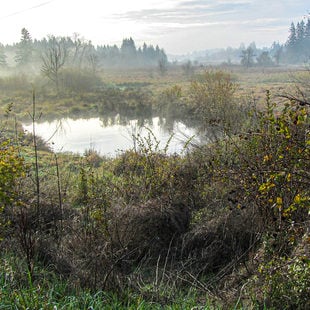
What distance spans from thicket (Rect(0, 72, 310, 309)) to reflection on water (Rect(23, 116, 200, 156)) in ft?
31.8

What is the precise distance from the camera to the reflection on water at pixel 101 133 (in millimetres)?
19797

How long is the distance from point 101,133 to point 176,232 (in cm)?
1810

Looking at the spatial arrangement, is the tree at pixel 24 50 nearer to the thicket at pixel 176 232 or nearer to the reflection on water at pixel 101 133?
the reflection on water at pixel 101 133

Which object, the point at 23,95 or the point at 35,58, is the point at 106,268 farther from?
the point at 35,58

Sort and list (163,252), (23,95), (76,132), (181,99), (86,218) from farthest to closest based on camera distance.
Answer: (23,95) → (181,99) → (76,132) → (163,252) → (86,218)

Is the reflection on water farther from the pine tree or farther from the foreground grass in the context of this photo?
the pine tree

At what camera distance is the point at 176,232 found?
266 inches

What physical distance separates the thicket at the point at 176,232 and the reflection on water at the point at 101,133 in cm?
969

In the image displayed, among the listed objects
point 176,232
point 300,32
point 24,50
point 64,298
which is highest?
point 300,32

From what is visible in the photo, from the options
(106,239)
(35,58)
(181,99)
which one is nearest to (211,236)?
(106,239)

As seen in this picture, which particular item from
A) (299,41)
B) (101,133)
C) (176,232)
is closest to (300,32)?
(299,41)

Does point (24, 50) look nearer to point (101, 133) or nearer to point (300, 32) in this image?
point (101, 133)

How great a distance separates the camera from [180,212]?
7070 mm

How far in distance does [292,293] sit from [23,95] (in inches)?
1725
